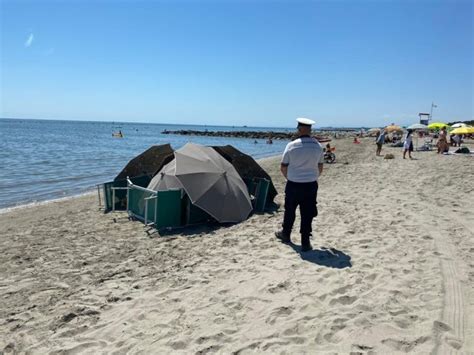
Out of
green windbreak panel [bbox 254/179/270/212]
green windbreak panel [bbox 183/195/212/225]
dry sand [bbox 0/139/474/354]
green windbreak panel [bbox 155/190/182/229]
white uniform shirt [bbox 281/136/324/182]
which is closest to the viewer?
dry sand [bbox 0/139/474/354]

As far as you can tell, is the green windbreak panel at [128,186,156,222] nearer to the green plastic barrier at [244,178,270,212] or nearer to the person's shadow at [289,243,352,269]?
the green plastic barrier at [244,178,270,212]

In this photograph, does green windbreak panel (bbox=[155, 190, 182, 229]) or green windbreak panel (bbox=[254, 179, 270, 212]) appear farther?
green windbreak panel (bbox=[254, 179, 270, 212])

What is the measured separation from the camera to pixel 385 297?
421 cm

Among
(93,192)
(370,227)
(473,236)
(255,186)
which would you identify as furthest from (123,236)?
(93,192)

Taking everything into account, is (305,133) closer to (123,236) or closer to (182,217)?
(182,217)

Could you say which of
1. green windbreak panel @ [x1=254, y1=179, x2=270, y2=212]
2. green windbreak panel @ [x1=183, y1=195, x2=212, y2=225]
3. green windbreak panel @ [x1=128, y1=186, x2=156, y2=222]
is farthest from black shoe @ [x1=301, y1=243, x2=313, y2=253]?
green windbreak panel @ [x1=128, y1=186, x2=156, y2=222]

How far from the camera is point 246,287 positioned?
4.61 metres

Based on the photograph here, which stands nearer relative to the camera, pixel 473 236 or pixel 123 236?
pixel 473 236

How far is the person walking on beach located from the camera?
18.7 feet

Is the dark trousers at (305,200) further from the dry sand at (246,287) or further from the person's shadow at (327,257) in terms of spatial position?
the dry sand at (246,287)

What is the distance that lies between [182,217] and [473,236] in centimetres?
529

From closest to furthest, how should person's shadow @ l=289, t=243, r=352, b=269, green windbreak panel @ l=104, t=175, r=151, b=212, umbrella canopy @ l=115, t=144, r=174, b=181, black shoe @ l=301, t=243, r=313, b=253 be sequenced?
person's shadow @ l=289, t=243, r=352, b=269 → black shoe @ l=301, t=243, r=313, b=253 → green windbreak panel @ l=104, t=175, r=151, b=212 → umbrella canopy @ l=115, t=144, r=174, b=181

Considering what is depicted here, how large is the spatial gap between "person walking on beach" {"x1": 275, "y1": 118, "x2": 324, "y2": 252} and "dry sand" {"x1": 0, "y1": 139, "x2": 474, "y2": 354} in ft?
1.95

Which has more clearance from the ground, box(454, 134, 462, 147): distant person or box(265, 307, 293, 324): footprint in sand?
box(454, 134, 462, 147): distant person
